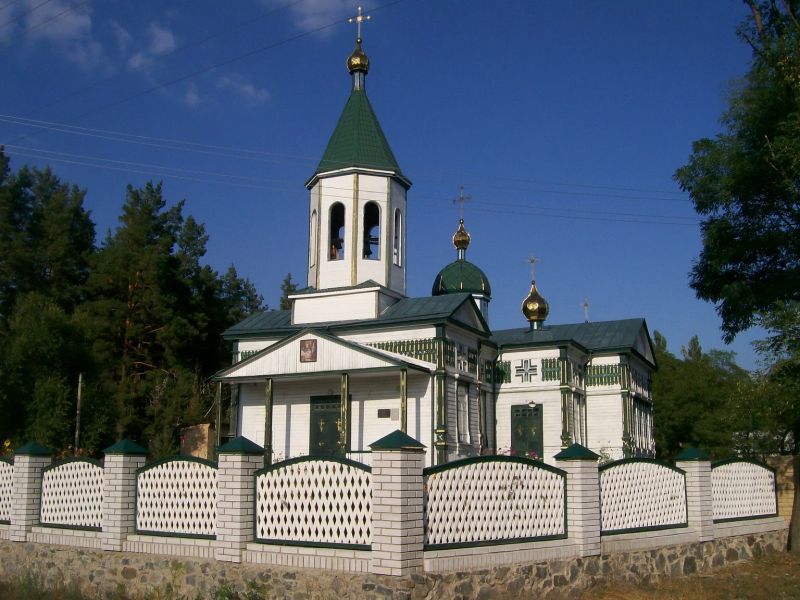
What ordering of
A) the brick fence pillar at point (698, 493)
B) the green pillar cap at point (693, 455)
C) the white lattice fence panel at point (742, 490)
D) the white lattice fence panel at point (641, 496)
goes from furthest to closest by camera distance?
the white lattice fence panel at point (742, 490) → the green pillar cap at point (693, 455) → the brick fence pillar at point (698, 493) → the white lattice fence panel at point (641, 496)

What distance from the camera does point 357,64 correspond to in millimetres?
24156

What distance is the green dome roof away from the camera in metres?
30.6

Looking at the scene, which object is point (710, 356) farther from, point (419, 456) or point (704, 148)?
point (419, 456)

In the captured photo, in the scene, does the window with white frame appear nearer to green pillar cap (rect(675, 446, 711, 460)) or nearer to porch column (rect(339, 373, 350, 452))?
porch column (rect(339, 373, 350, 452))

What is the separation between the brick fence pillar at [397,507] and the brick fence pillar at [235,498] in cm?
173

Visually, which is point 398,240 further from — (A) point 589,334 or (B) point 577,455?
(B) point 577,455

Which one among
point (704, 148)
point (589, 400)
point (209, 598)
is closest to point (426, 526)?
point (209, 598)

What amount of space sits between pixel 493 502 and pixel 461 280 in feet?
70.8

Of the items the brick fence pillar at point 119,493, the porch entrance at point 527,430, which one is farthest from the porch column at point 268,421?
the brick fence pillar at point 119,493

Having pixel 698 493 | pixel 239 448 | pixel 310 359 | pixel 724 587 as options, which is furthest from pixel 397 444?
pixel 310 359

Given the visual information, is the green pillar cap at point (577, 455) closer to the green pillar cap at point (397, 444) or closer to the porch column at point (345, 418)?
the green pillar cap at point (397, 444)

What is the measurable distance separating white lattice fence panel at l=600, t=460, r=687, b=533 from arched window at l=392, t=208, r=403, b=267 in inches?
449

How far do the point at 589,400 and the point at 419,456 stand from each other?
1651 centimetres

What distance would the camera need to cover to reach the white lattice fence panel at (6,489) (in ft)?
40.9
